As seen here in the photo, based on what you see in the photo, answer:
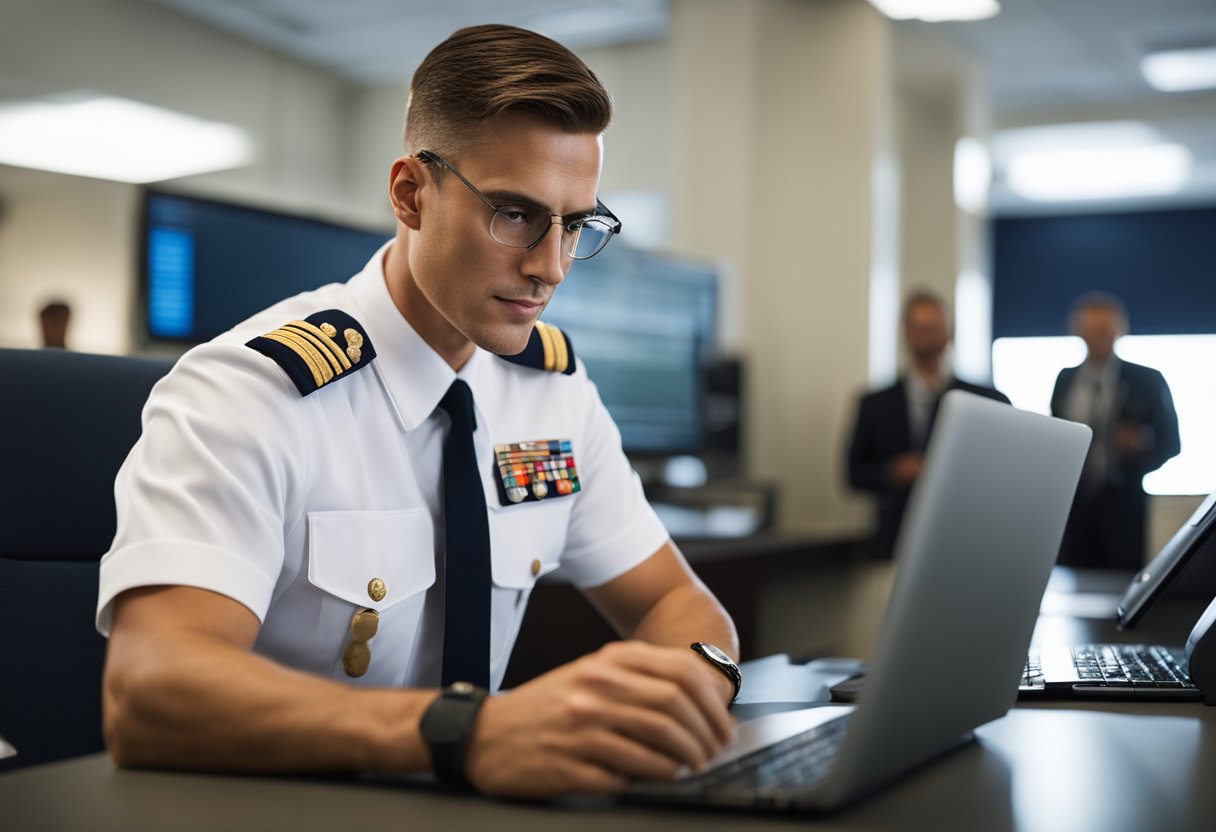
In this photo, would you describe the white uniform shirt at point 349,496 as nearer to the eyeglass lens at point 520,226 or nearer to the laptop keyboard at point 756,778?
the eyeglass lens at point 520,226

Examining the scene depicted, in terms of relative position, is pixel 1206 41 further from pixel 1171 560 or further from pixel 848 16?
pixel 1171 560

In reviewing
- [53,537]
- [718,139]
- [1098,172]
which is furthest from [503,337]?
[1098,172]

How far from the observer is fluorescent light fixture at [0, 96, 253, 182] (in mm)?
4016

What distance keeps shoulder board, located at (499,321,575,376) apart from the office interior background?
235 centimetres

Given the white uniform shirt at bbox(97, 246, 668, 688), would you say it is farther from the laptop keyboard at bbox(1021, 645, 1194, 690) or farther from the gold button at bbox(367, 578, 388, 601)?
the laptop keyboard at bbox(1021, 645, 1194, 690)

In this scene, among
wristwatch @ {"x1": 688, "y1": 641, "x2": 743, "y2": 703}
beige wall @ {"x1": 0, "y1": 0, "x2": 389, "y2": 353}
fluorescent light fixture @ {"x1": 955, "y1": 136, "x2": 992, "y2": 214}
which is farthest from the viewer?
fluorescent light fixture @ {"x1": 955, "y1": 136, "x2": 992, "y2": 214}

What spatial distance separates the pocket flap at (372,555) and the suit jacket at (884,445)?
340 centimetres

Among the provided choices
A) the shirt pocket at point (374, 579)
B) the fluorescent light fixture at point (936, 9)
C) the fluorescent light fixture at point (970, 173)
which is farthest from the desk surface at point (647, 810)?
the fluorescent light fixture at point (970, 173)

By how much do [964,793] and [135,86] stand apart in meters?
4.40

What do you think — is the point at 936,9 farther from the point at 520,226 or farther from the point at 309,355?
the point at 309,355

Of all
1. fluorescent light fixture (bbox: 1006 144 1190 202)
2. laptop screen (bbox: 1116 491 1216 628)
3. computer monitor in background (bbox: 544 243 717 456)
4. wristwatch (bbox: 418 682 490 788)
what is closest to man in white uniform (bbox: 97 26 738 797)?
wristwatch (bbox: 418 682 490 788)

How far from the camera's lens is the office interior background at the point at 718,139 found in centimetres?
415

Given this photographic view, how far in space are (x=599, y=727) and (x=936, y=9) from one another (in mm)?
5222

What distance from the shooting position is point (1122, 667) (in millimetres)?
1225
